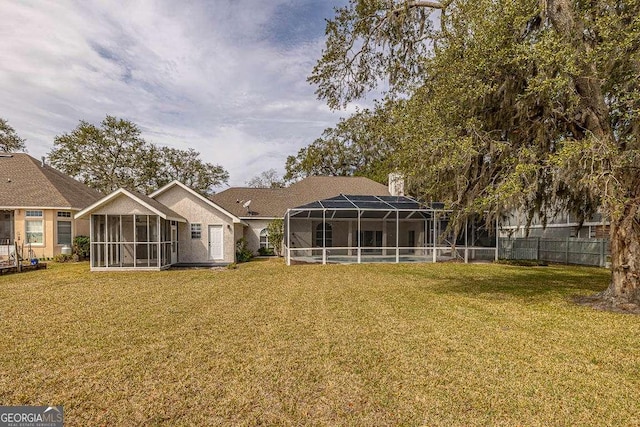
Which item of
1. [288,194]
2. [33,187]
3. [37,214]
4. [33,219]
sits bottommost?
[33,219]

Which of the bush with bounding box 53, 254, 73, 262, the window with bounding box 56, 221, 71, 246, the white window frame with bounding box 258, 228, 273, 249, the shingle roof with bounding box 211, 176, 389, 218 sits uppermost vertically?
the shingle roof with bounding box 211, 176, 389, 218

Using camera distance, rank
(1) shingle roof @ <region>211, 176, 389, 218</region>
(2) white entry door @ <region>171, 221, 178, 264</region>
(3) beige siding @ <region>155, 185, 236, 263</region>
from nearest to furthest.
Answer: (2) white entry door @ <region>171, 221, 178, 264</region> < (3) beige siding @ <region>155, 185, 236, 263</region> < (1) shingle roof @ <region>211, 176, 389, 218</region>

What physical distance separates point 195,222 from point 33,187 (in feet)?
33.6

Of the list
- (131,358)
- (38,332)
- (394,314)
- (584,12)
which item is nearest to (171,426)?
(131,358)

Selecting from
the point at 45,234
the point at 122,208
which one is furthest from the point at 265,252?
the point at 45,234

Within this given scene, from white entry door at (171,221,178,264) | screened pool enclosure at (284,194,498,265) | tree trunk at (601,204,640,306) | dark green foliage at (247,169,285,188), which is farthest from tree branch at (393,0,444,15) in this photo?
dark green foliage at (247,169,285,188)

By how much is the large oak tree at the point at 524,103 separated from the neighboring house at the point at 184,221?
11.4 metres

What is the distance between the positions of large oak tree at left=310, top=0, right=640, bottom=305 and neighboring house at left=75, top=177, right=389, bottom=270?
11.4 meters

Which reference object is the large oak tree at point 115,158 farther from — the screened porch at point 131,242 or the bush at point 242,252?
the bush at point 242,252

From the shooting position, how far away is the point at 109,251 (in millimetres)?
15484

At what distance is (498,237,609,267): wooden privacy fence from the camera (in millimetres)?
16812

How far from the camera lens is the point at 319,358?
15.5ft

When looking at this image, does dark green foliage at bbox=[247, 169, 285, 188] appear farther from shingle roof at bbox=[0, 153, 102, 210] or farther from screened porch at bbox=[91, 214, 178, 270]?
screened porch at bbox=[91, 214, 178, 270]

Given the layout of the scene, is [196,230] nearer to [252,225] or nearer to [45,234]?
[252,225]
